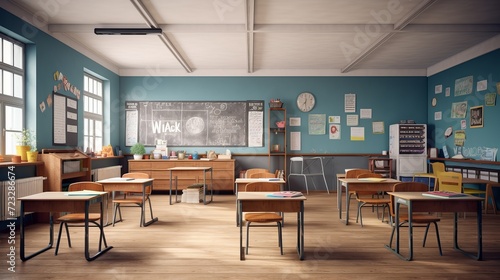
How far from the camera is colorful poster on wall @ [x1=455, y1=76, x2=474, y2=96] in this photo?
291 inches

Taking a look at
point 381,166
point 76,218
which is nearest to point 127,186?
point 76,218

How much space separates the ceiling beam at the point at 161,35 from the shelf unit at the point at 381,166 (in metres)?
5.23

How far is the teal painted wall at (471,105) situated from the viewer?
6.66 metres

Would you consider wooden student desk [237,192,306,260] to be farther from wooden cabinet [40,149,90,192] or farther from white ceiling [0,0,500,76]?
wooden cabinet [40,149,90,192]

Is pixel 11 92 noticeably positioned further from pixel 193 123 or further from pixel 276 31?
pixel 193 123

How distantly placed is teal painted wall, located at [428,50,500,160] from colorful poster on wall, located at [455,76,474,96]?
0.08 m

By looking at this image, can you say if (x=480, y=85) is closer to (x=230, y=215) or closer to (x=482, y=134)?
(x=482, y=134)

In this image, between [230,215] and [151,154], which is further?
[151,154]

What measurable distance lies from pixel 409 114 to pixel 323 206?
409 centimetres

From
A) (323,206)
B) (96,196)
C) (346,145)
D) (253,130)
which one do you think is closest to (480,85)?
(346,145)

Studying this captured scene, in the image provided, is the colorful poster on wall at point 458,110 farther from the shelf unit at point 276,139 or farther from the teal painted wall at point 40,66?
the teal painted wall at point 40,66

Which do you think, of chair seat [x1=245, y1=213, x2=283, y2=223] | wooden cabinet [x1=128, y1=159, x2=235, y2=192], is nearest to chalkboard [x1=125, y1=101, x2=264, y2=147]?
wooden cabinet [x1=128, y1=159, x2=235, y2=192]

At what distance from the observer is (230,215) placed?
607cm

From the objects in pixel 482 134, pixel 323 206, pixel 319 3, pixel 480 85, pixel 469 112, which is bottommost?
pixel 323 206
